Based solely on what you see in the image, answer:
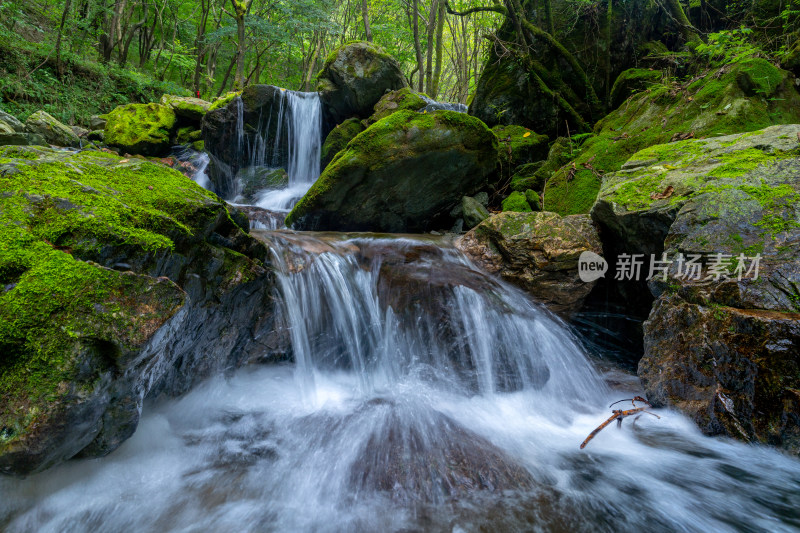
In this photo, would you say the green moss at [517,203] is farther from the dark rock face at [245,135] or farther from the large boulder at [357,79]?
the dark rock face at [245,135]

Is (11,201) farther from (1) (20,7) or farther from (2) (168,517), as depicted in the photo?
(1) (20,7)

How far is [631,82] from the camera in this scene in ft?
24.5

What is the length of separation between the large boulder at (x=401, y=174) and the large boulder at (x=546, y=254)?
1862 millimetres

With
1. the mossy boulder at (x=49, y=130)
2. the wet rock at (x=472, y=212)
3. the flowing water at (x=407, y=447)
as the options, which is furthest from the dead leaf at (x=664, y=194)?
the mossy boulder at (x=49, y=130)

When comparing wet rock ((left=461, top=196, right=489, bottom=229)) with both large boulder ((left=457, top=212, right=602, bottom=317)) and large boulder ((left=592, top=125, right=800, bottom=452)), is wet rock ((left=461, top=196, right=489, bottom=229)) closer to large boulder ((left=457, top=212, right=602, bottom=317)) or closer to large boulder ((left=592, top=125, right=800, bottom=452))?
large boulder ((left=457, top=212, right=602, bottom=317))

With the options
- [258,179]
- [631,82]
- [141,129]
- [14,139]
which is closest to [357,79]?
[258,179]

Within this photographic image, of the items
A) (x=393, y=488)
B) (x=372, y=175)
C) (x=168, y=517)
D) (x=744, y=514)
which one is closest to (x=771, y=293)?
(x=744, y=514)

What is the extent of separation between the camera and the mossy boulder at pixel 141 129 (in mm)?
11016

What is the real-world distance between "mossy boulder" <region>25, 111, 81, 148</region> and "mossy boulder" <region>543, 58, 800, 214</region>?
11.2 metres

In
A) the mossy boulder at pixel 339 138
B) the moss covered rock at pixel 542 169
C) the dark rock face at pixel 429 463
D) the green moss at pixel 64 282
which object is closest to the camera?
the green moss at pixel 64 282

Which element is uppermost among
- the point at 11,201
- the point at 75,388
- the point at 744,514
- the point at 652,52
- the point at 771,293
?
the point at 652,52

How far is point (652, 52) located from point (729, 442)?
8333mm

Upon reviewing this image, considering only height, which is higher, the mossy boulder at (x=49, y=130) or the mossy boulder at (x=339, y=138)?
the mossy boulder at (x=339, y=138)

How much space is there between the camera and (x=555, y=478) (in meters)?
2.57
